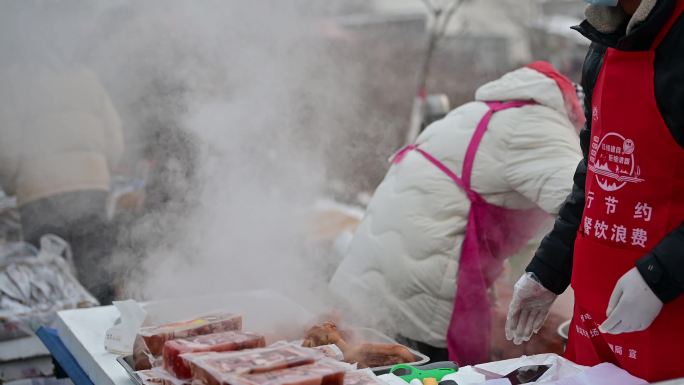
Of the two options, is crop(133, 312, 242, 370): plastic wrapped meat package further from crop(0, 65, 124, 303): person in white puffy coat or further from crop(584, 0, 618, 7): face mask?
crop(0, 65, 124, 303): person in white puffy coat

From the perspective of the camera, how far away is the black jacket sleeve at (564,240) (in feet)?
6.66

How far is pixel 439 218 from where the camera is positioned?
2781 millimetres

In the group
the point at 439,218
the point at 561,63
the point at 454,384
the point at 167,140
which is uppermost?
the point at 561,63

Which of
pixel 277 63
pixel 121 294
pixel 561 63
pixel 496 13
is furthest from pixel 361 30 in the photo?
pixel 121 294

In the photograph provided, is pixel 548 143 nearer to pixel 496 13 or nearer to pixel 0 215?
pixel 0 215

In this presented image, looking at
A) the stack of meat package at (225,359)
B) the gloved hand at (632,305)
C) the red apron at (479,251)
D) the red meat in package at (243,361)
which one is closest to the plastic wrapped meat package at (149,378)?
the stack of meat package at (225,359)

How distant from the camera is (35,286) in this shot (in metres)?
3.32

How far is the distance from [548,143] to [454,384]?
111 cm

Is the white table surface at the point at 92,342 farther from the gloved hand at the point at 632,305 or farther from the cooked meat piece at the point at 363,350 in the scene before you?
the gloved hand at the point at 632,305

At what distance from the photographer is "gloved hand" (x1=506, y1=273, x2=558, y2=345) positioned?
2.11m

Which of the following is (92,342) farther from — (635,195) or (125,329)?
(635,195)

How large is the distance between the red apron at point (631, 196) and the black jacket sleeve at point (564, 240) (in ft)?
0.68

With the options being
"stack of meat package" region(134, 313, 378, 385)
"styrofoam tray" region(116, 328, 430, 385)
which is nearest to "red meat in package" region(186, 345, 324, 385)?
"stack of meat package" region(134, 313, 378, 385)

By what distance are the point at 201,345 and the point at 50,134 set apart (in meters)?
2.27
